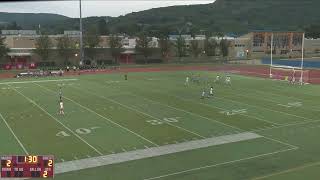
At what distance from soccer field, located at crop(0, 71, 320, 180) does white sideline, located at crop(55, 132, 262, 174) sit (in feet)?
0.13

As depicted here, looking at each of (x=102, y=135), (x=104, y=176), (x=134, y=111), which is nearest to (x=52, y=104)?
(x=134, y=111)

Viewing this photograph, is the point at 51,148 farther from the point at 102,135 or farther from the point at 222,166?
the point at 222,166

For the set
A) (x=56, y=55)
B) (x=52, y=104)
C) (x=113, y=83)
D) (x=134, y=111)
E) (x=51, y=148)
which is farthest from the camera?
(x=56, y=55)

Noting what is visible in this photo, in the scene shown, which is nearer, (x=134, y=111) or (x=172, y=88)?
(x=134, y=111)

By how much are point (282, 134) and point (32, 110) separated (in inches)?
627

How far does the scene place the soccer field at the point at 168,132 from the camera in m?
17.9

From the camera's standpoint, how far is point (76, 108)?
102 ft

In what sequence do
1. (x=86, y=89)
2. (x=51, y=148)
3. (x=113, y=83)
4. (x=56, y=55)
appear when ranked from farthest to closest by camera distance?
(x=56, y=55) < (x=113, y=83) < (x=86, y=89) < (x=51, y=148)
